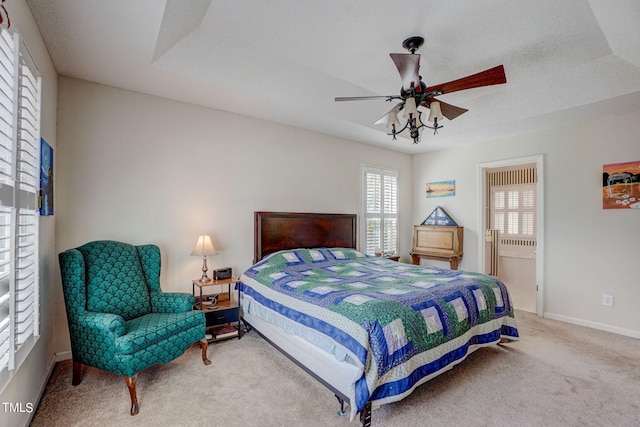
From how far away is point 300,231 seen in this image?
427 cm

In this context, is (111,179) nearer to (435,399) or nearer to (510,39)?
(435,399)

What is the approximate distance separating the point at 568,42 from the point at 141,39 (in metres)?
3.43

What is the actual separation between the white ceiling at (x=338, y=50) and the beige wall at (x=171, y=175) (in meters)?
0.23

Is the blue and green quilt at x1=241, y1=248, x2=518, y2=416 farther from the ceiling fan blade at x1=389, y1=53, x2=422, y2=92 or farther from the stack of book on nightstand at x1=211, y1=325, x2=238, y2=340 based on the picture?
the ceiling fan blade at x1=389, y1=53, x2=422, y2=92

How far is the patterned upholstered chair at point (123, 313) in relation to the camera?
83.4 inches

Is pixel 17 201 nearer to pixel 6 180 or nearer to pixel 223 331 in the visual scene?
pixel 6 180

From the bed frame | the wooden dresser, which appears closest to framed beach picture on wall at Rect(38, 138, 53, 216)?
the bed frame

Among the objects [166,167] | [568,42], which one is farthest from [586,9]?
[166,167]

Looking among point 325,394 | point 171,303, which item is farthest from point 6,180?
point 325,394

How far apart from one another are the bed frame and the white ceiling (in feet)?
4.49

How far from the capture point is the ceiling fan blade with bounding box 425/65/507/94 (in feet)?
6.60

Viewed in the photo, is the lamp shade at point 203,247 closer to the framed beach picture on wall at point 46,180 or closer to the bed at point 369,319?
the bed at point 369,319

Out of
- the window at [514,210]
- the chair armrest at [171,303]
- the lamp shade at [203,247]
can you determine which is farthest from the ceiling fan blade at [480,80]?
the window at [514,210]

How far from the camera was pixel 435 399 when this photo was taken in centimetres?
222
